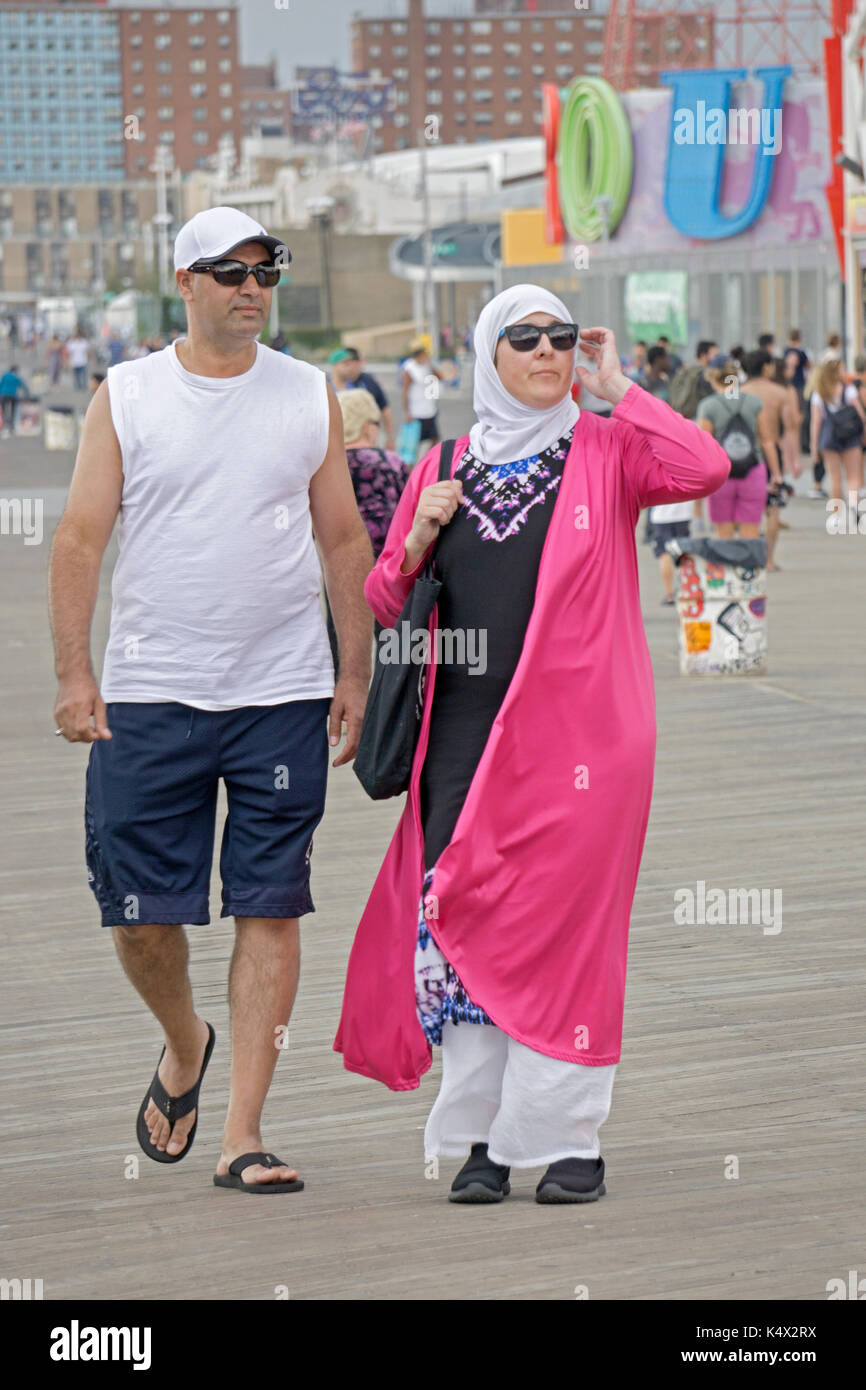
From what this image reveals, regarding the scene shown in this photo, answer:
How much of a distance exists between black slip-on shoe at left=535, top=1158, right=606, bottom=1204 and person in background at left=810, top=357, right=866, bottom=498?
1728cm

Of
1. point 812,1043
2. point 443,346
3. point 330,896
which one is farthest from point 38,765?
point 443,346

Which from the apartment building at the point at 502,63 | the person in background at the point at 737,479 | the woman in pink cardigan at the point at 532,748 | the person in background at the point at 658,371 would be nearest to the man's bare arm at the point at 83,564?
the woman in pink cardigan at the point at 532,748

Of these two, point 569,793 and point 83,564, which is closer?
point 569,793

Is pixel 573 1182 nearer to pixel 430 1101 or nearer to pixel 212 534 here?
pixel 430 1101

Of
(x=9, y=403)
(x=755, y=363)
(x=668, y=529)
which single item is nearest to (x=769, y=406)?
(x=755, y=363)

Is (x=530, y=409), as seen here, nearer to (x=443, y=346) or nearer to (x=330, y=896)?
(x=330, y=896)

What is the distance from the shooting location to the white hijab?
427 centimetres

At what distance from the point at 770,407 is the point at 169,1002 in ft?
42.8

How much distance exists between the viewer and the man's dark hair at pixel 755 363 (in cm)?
1628

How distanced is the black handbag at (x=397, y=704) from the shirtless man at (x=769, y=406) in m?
11.5

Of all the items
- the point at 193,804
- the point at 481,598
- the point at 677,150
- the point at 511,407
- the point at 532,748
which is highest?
the point at 677,150

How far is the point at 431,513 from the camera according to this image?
4227 millimetres

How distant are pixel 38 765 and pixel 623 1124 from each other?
18.6ft

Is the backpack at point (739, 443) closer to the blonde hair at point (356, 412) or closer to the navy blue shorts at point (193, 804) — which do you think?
the blonde hair at point (356, 412)
